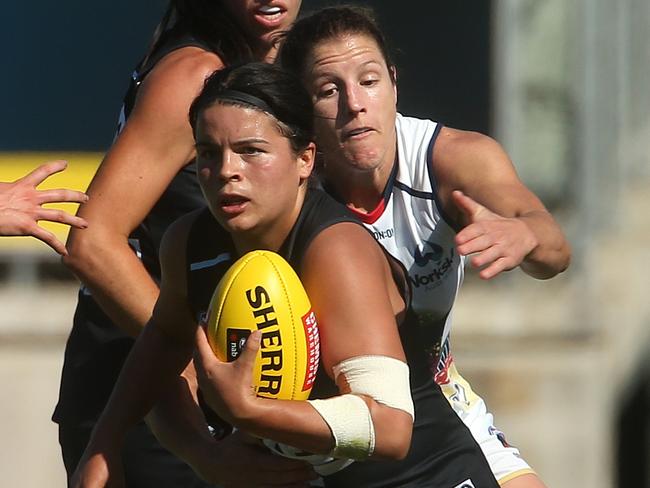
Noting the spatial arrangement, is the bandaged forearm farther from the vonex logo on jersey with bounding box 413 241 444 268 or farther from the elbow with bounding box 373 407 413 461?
the vonex logo on jersey with bounding box 413 241 444 268

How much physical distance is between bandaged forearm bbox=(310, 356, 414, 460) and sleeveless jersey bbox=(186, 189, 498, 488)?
196 mm

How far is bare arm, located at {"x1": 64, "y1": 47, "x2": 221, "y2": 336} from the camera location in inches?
164

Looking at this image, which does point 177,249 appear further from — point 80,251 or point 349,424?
point 349,424

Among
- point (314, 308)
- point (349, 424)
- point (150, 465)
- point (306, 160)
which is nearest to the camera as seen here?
point (349, 424)

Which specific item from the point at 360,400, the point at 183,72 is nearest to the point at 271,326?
the point at 360,400

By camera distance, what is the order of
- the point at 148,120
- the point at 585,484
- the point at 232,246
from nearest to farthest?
the point at 232,246, the point at 148,120, the point at 585,484

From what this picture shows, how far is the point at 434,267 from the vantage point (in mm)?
4121

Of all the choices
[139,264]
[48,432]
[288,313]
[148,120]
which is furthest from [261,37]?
[48,432]

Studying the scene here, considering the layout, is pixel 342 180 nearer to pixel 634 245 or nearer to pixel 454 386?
pixel 454 386

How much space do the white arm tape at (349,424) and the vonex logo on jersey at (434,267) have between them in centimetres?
60

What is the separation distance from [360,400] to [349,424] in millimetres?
64

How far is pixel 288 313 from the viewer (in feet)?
11.7

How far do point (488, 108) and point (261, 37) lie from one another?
18.6ft

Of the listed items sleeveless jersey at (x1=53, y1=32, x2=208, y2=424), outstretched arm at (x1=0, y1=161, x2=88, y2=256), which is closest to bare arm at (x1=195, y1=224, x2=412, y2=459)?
outstretched arm at (x1=0, y1=161, x2=88, y2=256)
